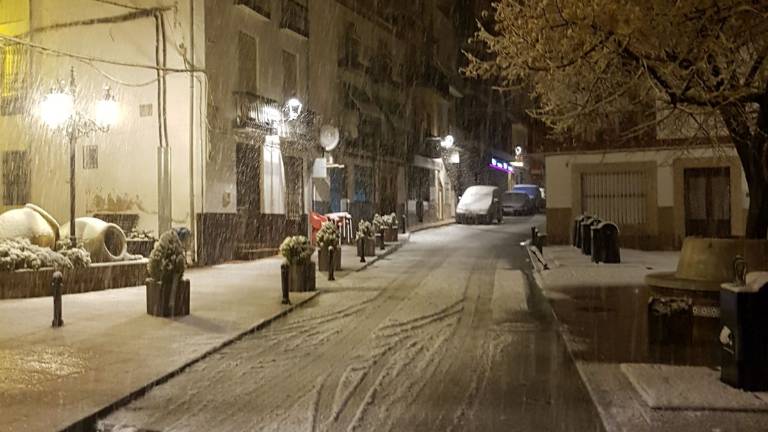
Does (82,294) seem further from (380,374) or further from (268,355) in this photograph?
(380,374)

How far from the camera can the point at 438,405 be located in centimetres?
633

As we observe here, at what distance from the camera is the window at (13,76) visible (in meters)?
21.2

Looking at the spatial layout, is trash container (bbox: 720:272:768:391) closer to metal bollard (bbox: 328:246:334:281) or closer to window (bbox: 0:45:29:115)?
metal bollard (bbox: 328:246:334:281)

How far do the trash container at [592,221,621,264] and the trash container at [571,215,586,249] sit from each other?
11.8 feet

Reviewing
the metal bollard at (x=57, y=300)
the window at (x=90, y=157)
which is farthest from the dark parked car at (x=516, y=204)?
the metal bollard at (x=57, y=300)

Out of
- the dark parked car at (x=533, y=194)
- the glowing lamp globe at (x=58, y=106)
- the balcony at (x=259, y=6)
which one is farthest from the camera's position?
the dark parked car at (x=533, y=194)

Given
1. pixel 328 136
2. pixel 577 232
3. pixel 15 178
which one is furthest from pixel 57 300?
pixel 328 136

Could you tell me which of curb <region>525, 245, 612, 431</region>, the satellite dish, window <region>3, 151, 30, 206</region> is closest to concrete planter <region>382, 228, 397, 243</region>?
the satellite dish

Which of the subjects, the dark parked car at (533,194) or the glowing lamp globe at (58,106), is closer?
the glowing lamp globe at (58,106)

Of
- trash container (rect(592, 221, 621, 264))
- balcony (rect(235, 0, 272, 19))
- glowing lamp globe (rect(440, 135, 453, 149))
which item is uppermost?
balcony (rect(235, 0, 272, 19))

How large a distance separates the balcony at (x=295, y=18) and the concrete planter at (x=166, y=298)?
48.9 feet

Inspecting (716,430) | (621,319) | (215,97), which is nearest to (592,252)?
(621,319)

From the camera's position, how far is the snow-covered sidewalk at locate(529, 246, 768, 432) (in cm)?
575

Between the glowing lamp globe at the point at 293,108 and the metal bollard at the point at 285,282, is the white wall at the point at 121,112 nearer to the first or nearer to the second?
the glowing lamp globe at the point at 293,108
